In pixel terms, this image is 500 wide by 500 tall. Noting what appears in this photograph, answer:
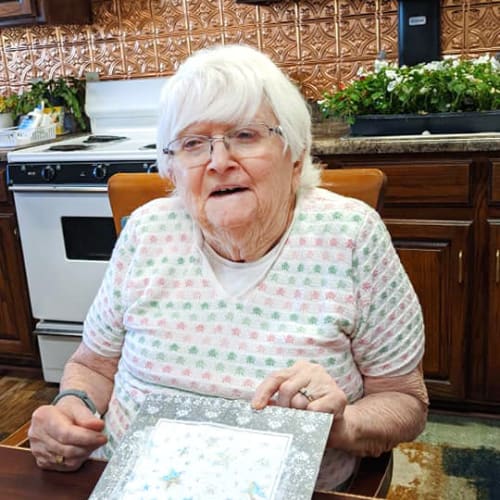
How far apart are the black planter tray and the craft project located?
1515 mm

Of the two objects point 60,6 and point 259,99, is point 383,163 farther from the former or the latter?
point 60,6

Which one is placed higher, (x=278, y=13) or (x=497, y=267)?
(x=278, y=13)

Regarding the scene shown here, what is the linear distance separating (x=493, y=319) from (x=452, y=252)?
0.27m

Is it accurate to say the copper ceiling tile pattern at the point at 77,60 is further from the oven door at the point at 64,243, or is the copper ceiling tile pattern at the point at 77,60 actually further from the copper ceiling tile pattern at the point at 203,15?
the oven door at the point at 64,243

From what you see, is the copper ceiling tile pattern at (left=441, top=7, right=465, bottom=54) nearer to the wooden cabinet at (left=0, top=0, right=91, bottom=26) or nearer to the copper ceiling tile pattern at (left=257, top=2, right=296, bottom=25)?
the copper ceiling tile pattern at (left=257, top=2, right=296, bottom=25)

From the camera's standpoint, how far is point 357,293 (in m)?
1.14

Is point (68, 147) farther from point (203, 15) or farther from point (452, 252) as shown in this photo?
Result: point (452, 252)

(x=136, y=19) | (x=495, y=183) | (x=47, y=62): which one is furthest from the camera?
(x=47, y=62)

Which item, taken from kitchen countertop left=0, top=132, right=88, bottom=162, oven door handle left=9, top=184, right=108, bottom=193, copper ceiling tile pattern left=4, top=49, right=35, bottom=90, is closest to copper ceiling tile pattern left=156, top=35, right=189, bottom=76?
kitchen countertop left=0, top=132, right=88, bottom=162

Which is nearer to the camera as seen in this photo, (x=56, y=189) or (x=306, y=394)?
(x=306, y=394)

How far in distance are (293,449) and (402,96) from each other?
1.59 meters

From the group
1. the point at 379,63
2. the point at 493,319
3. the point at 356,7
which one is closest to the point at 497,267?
the point at 493,319

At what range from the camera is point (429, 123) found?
6.99ft

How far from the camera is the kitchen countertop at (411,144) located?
201 cm
